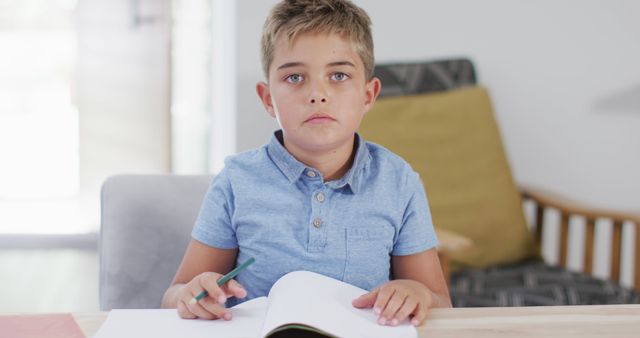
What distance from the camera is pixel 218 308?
0.82m

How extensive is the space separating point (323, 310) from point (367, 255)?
280 mm

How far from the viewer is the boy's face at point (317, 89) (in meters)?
0.99

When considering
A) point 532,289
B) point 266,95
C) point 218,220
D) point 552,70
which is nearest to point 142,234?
point 218,220

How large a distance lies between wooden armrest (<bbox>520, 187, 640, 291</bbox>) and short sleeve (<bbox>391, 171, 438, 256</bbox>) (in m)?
1.10

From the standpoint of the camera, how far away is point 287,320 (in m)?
0.72

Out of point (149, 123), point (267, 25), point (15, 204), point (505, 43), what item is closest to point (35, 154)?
point (15, 204)

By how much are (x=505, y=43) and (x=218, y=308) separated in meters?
2.02

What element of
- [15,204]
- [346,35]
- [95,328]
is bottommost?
[15,204]

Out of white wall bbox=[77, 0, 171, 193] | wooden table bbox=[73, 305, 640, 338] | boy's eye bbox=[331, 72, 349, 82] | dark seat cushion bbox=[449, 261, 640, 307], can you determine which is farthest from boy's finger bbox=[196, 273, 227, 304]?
white wall bbox=[77, 0, 171, 193]

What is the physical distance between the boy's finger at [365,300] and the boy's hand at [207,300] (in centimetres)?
12

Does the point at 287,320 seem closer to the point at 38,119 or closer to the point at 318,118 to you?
the point at 318,118

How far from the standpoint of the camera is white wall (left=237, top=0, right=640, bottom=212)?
2602 mm

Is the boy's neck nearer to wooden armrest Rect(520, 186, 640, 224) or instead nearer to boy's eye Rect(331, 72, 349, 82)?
boy's eye Rect(331, 72, 349, 82)

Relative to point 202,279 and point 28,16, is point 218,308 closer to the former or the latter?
point 202,279
